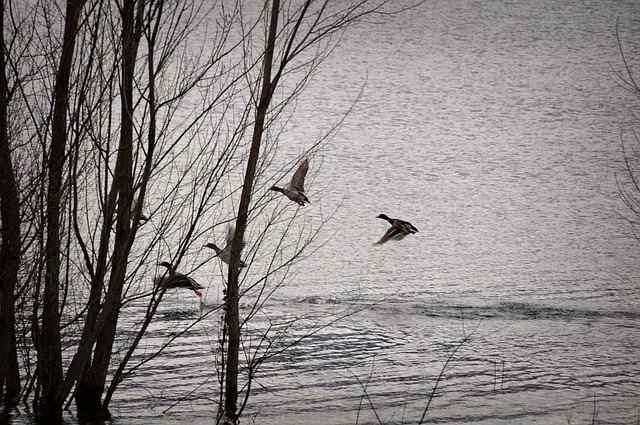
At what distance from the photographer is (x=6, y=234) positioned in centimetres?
435

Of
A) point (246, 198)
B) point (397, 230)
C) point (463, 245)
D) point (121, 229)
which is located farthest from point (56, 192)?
point (463, 245)

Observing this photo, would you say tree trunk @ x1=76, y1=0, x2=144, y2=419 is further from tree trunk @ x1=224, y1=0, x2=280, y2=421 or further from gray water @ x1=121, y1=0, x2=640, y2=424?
tree trunk @ x1=224, y1=0, x2=280, y2=421

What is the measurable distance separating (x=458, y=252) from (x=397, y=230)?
21.9 inches

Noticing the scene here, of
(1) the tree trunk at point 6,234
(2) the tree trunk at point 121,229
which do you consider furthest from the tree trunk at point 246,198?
(1) the tree trunk at point 6,234

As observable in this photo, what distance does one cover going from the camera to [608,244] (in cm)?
883

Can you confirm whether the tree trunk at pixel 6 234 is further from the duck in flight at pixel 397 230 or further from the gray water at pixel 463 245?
the duck in flight at pixel 397 230

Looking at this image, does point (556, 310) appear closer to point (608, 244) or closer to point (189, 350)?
point (608, 244)

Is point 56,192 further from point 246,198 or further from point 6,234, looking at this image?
point 246,198

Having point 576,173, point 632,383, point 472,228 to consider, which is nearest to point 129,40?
point 632,383

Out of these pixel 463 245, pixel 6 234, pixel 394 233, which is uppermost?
pixel 394 233

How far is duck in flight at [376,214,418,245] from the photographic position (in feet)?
28.3

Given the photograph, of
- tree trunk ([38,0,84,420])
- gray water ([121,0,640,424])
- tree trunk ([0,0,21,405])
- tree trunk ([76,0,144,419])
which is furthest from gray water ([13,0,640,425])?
tree trunk ([0,0,21,405])

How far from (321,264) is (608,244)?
258cm

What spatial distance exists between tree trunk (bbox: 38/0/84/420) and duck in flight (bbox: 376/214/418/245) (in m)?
4.33
